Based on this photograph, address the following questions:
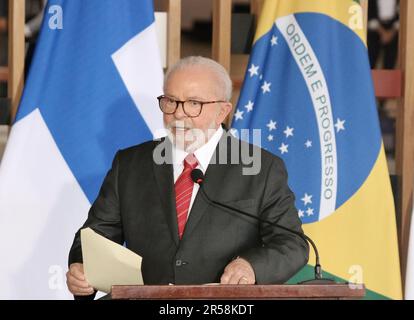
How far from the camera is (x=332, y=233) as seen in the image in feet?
12.7

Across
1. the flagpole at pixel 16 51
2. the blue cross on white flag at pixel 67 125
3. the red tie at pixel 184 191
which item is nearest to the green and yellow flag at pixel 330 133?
the blue cross on white flag at pixel 67 125

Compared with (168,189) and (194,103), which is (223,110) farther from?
(168,189)

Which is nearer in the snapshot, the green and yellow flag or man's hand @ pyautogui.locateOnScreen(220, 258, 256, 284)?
man's hand @ pyautogui.locateOnScreen(220, 258, 256, 284)

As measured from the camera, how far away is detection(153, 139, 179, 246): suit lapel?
2725 mm

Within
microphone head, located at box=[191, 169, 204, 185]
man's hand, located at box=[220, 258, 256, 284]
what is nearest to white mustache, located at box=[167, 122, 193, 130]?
microphone head, located at box=[191, 169, 204, 185]

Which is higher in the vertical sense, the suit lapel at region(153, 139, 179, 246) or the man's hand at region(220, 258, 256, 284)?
the suit lapel at region(153, 139, 179, 246)

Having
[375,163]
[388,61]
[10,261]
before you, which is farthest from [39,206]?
[388,61]

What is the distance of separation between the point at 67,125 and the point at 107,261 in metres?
1.60

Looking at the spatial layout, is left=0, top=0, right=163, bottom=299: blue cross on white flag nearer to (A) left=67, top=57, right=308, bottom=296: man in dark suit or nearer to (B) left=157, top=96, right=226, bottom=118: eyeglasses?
(A) left=67, top=57, right=308, bottom=296: man in dark suit

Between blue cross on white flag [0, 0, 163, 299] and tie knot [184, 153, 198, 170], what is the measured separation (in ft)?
3.53

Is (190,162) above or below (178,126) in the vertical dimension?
below

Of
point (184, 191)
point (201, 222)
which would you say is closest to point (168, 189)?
point (184, 191)

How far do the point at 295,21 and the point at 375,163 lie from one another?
2.32ft

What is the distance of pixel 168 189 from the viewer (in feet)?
9.12
